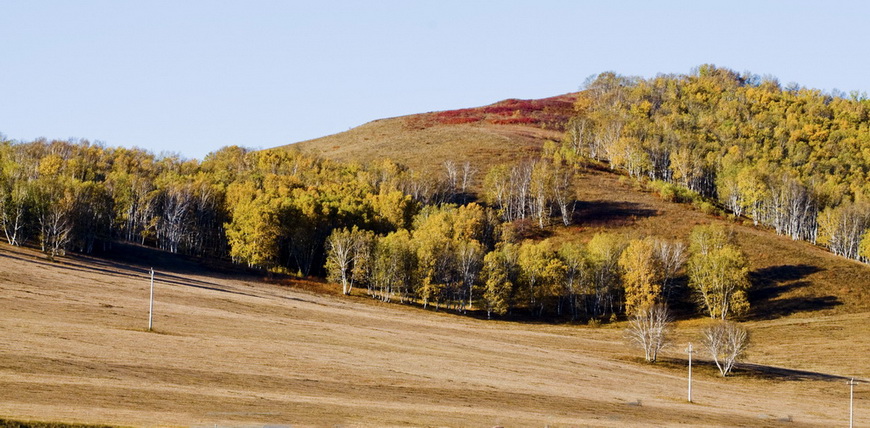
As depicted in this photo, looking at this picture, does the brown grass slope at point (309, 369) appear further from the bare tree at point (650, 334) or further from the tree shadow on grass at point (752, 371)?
the bare tree at point (650, 334)

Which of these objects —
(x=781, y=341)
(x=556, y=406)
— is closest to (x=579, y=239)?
(x=781, y=341)

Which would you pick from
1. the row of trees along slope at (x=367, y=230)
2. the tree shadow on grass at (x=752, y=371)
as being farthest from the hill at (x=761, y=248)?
the tree shadow on grass at (x=752, y=371)

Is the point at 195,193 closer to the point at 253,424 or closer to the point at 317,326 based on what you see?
the point at 317,326

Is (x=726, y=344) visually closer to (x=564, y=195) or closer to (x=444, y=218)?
(x=444, y=218)

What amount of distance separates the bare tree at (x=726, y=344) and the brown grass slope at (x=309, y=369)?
1.96 metres

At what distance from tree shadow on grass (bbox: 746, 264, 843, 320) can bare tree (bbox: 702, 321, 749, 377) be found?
30520 millimetres

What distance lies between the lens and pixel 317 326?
285 ft

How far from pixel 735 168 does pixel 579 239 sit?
53.8 m

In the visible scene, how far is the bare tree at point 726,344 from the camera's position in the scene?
88500 mm

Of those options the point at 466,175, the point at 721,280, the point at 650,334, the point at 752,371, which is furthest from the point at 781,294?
the point at 466,175

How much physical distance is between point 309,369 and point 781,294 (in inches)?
3359

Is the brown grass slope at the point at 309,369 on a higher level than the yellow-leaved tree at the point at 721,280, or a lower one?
lower

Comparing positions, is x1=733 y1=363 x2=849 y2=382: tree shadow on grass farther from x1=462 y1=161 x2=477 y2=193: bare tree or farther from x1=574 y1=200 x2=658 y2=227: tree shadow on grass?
x1=462 y1=161 x2=477 y2=193: bare tree

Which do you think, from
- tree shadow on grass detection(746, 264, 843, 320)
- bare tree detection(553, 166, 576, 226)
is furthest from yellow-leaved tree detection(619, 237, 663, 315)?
bare tree detection(553, 166, 576, 226)
